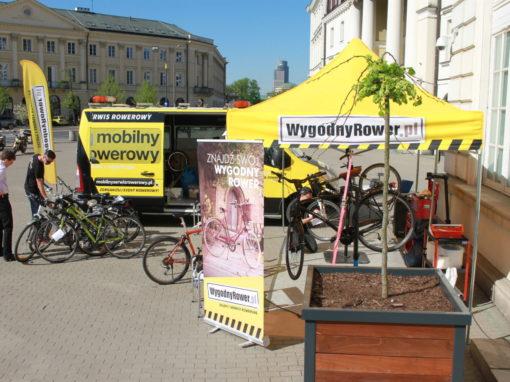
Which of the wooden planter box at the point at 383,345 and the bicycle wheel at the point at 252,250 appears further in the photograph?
the bicycle wheel at the point at 252,250

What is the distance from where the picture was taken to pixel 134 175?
11.4m

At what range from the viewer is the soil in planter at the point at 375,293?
14.1ft

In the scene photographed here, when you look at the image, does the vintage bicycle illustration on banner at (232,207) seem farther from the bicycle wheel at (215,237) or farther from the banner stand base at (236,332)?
the banner stand base at (236,332)

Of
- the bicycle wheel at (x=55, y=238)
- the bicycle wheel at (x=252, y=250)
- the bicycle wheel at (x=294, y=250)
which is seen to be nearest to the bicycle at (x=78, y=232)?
the bicycle wheel at (x=55, y=238)

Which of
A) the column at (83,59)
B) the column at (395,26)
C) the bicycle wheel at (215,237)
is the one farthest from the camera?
the column at (83,59)

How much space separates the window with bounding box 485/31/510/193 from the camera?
6984 millimetres

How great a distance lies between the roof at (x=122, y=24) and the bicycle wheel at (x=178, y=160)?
90736mm

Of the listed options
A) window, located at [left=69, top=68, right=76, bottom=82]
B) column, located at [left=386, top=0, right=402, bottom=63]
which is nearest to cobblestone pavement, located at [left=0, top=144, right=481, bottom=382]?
column, located at [left=386, top=0, right=402, bottom=63]

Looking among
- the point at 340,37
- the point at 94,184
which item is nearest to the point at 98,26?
the point at 340,37

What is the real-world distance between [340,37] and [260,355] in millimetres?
55871

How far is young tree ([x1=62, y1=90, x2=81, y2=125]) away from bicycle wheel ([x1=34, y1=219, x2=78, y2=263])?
82.0 meters

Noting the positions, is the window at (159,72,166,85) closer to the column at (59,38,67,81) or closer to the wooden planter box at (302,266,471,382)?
the column at (59,38,67,81)

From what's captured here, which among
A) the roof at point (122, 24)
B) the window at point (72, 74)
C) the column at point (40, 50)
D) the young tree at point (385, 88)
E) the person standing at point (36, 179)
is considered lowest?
the person standing at point (36, 179)

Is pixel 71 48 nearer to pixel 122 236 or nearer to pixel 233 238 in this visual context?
pixel 122 236
